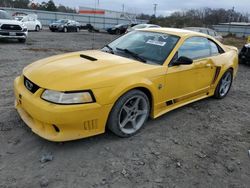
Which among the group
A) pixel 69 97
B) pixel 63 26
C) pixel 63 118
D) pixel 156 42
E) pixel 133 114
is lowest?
pixel 133 114

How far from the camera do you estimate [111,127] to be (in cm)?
334

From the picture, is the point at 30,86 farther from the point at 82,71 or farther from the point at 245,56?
the point at 245,56

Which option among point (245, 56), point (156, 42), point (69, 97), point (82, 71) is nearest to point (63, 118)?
point (69, 97)

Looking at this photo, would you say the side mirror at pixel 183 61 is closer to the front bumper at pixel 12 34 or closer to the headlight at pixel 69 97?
the headlight at pixel 69 97

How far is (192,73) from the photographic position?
4258 mm

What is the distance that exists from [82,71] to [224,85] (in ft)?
11.6

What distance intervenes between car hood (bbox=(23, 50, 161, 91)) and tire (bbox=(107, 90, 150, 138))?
0.29 m

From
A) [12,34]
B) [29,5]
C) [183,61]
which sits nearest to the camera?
[183,61]

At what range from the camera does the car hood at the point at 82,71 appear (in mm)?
3047

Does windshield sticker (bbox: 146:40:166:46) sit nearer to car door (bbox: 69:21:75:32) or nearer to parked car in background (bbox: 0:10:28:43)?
parked car in background (bbox: 0:10:28:43)

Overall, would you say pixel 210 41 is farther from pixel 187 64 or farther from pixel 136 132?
pixel 136 132

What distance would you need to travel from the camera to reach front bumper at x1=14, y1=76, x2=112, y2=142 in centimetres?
288

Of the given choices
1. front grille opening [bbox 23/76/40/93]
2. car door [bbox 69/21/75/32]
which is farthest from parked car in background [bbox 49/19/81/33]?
front grille opening [bbox 23/76/40/93]

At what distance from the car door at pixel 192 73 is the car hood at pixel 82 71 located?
448 millimetres
